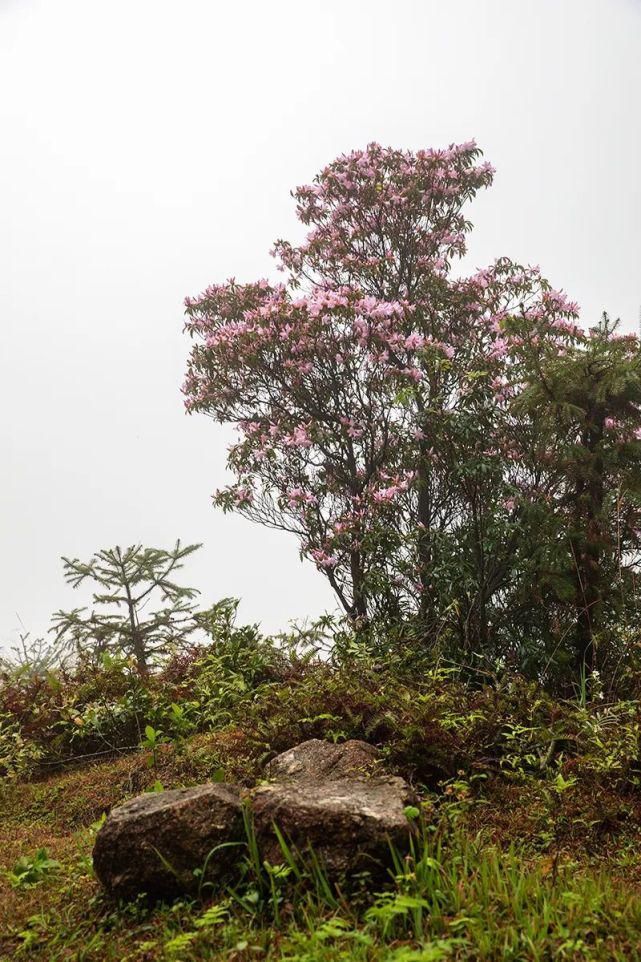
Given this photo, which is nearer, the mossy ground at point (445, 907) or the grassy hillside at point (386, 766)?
the mossy ground at point (445, 907)

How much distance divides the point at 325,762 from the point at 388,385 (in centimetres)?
511

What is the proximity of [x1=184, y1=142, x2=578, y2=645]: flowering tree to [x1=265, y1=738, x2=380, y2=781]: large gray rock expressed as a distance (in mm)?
2734

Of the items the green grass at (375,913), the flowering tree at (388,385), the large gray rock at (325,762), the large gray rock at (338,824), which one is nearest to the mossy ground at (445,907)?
the green grass at (375,913)

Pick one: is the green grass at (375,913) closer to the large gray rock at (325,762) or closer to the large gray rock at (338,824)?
the large gray rock at (338,824)

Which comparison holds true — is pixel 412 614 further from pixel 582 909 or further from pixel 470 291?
pixel 582 909

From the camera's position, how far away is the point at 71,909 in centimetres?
314

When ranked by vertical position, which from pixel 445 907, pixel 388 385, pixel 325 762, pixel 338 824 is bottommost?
pixel 445 907

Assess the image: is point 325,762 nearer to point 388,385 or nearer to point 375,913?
point 375,913

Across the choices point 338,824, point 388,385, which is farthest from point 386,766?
point 388,385

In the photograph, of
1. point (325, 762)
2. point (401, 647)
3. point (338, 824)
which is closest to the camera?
point (338, 824)

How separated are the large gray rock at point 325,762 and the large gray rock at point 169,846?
2.33 feet

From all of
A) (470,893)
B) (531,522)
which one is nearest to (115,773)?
(470,893)

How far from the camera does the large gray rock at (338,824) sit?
2861mm

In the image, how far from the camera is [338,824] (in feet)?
9.51
